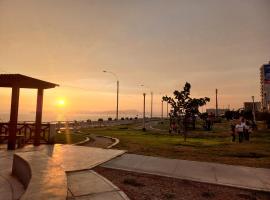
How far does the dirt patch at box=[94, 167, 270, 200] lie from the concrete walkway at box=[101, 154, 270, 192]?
435mm

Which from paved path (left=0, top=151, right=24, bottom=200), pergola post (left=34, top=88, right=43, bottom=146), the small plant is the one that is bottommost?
paved path (left=0, top=151, right=24, bottom=200)

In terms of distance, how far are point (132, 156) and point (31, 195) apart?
7695 millimetres

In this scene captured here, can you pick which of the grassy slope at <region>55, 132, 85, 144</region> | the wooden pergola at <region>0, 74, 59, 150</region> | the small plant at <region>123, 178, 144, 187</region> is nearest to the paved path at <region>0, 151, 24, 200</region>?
the small plant at <region>123, 178, 144, 187</region>

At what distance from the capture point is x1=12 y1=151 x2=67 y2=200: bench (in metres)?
5.91

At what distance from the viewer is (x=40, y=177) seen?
7.25 meters

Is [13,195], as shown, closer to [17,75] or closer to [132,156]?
[132,156]

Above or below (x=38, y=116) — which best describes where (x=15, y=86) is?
above

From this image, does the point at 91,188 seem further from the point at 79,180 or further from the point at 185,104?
the point at 185,104

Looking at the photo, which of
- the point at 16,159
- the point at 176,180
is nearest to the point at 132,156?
the point at 176,180

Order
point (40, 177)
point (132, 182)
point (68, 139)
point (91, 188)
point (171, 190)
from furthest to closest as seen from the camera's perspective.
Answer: point (68, 139) < point (132, 182) < point (171, 190) < point (91, 188) < point (40, 177)

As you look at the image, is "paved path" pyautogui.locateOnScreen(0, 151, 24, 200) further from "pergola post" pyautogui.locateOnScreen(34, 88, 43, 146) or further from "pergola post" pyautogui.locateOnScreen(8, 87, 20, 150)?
"pergola post" pyautogui.locateOnScreen(34, 88, 43, 146)

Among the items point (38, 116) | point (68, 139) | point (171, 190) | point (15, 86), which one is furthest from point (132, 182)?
point (68, 139)

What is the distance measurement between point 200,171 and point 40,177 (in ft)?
19.0

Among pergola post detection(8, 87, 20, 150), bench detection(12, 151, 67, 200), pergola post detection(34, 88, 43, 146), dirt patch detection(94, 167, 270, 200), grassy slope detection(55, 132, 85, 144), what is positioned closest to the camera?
bench detection(12, 151, 67, 200)
